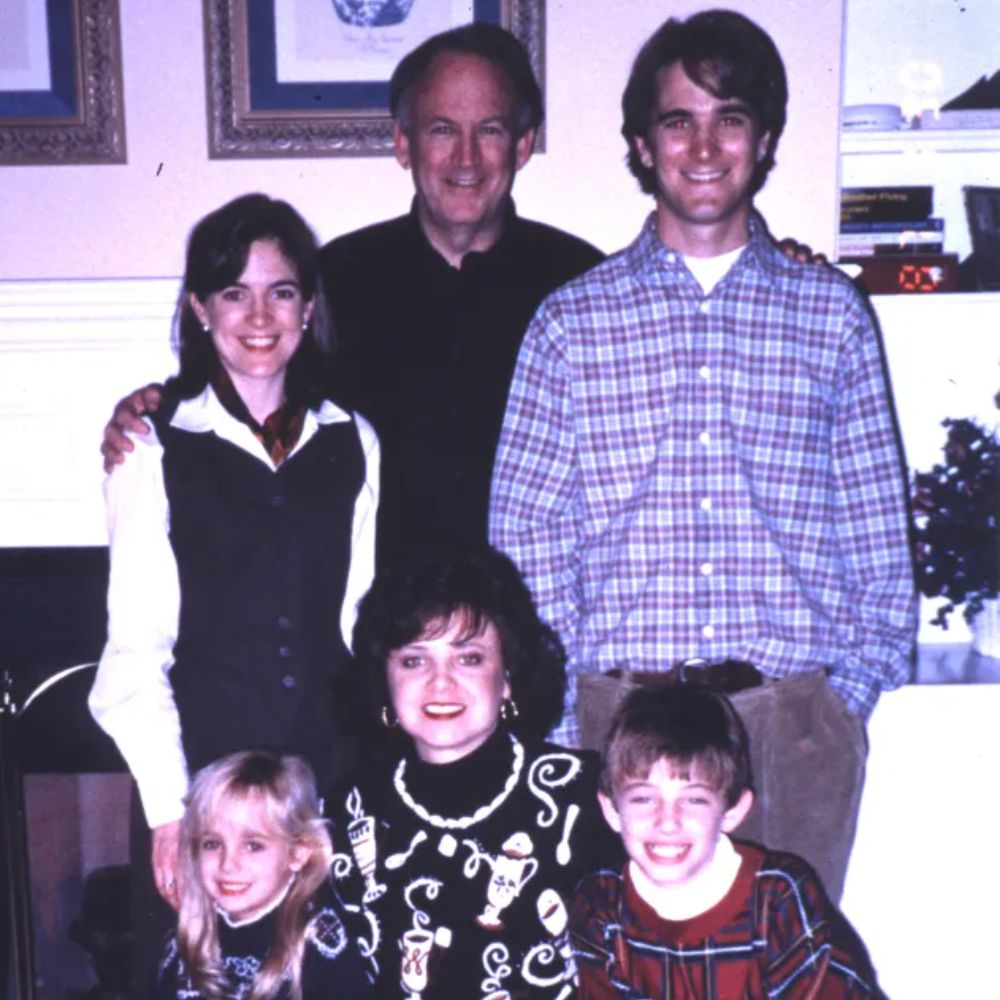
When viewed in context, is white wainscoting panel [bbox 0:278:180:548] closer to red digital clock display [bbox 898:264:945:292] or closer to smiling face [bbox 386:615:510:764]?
smiling face [bbox 386:615:510:764]

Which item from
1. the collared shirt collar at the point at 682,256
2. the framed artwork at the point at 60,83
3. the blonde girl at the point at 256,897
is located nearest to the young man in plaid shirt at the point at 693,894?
the blonde girl at the point at 256,897

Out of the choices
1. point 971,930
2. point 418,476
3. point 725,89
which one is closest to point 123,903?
point 418,476

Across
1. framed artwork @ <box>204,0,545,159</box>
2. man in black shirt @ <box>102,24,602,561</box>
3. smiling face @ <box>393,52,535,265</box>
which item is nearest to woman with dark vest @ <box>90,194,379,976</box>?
man in black shirt @ <box>102,24,602,561</box>

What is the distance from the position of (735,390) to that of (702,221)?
0.24 meters

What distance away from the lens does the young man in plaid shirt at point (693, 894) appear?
1.60 metres

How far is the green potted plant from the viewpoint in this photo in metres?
2.51

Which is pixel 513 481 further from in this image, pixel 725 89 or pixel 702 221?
pixel 725 89

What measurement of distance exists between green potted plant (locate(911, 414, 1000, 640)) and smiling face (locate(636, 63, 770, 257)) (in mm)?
930

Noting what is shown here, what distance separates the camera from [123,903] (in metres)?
2.71

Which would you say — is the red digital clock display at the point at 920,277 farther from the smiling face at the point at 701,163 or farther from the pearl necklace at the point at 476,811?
the pearl necklace at the point at 476,811

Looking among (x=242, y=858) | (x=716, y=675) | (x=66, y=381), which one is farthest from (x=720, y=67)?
(x=66, y=381)

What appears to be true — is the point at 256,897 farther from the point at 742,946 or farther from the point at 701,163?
the point at 701,163

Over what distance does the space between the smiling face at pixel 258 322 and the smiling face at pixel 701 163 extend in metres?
0.57

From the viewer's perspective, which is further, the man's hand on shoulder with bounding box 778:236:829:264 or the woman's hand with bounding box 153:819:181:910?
the man's hand on shoulder with bounding box 778:236:829:264
